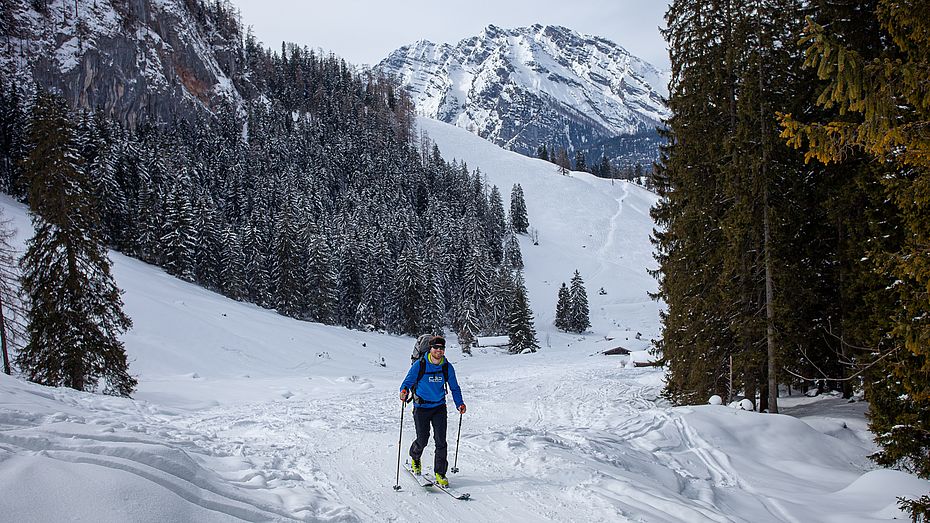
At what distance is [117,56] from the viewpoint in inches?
3263

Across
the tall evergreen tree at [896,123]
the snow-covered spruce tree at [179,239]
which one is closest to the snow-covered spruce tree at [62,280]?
the tall evergreen tree at [896,123]

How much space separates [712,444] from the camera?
9992 millimetres

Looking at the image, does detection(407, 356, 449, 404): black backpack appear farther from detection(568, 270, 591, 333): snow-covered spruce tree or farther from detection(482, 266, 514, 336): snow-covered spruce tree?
detection(568, 270, 591, 333): snow-covered spruce tree

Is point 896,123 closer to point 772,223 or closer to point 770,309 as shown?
point 772,223

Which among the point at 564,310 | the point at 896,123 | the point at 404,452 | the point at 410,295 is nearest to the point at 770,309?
the point at 896,123

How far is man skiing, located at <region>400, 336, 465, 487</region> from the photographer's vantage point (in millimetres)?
6941

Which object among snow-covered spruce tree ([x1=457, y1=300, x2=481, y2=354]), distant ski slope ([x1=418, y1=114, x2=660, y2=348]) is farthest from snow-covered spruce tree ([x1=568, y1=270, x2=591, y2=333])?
snow-covered spruce tree ([x1=457, y1=300, x2=481, y2=354])

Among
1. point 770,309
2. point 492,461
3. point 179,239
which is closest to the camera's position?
point 492,461

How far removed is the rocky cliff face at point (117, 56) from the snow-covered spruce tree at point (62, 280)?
76333 millimetres

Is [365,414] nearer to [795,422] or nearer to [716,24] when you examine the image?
[795,422]

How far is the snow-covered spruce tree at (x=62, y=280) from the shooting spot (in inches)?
632

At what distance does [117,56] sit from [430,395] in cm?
10251

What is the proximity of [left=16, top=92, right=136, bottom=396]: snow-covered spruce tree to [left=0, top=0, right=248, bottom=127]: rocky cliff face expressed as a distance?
76333mm

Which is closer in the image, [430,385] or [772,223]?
[430,385]
